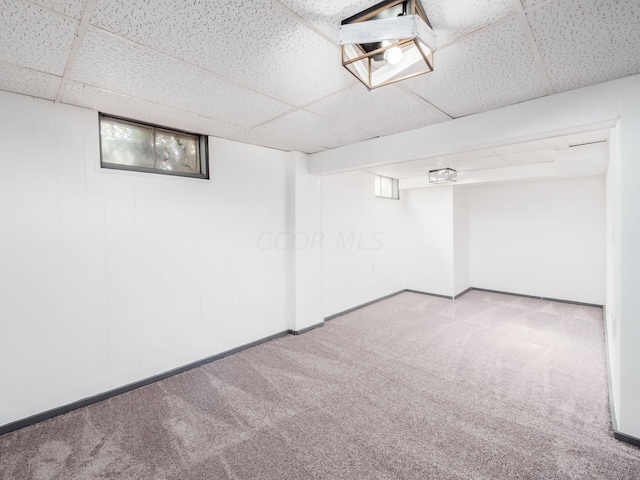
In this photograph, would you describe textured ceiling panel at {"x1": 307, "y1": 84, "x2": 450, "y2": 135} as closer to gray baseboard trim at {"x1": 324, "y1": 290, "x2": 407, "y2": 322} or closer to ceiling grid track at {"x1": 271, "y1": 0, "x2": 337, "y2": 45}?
ceiling grid track at {"x1": 271, "y1": 0, "x2": 337, "y2": 45}

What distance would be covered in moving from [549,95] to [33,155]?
3.91 m

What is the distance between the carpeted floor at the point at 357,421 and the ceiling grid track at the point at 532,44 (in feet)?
7.98

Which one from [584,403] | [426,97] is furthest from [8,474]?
[584,403]

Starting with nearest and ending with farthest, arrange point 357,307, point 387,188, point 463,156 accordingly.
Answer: point 463,156 → point 357,307 → point 387,188

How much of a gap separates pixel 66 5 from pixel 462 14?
1.72 metres

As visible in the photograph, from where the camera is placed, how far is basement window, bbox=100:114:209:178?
258 cm

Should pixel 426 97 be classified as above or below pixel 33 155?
above

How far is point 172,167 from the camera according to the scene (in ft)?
9.79

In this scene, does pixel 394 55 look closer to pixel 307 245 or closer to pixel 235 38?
pixel 235 38

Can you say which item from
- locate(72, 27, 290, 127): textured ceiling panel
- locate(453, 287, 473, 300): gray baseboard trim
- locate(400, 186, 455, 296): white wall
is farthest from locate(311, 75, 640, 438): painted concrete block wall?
locate(453, 287, 473, 300): gray baseboard trim

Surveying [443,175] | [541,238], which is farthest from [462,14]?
[541,238]

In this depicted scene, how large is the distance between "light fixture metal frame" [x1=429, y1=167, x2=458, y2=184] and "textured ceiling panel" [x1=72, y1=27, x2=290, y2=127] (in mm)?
3245

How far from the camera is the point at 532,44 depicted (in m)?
1.58

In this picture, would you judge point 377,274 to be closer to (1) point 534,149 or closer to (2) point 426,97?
(1) point 534,149
